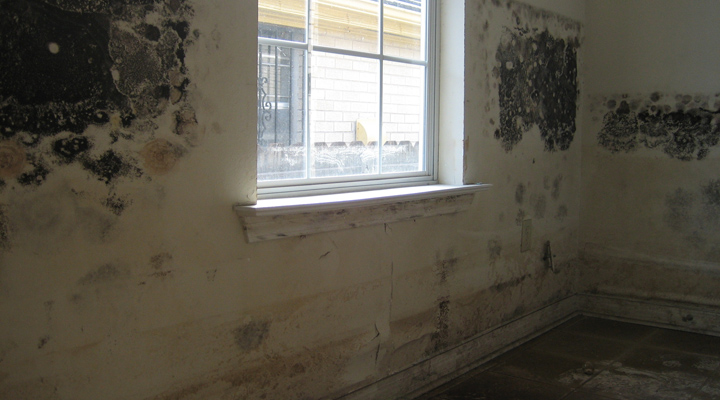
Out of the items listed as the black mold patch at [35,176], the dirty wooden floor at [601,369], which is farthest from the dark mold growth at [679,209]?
the black mold patch at [35,176]

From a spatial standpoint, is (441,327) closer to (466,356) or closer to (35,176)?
(466,356)

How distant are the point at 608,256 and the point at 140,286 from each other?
127 inches

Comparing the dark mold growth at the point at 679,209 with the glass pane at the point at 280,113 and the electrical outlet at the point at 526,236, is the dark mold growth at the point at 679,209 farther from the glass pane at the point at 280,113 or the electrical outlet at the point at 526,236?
the glass pane at the point at 280,113

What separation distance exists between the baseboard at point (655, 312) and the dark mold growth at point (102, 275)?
3.27 meters

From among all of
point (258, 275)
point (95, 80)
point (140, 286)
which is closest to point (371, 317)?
point (258, 275)

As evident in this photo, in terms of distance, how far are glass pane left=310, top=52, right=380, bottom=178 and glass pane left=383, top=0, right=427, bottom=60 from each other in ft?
0.51

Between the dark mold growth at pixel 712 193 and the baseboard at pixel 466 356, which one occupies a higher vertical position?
the dark mold growth at pixel 712 193

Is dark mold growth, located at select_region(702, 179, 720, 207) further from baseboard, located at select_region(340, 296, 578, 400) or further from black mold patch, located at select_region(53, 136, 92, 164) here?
black mold patch, located at select_region(53, 136, 92, 164)

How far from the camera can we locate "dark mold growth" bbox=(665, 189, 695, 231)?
393 cm

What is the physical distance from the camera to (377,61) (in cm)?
276

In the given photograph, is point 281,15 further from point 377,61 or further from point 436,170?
point 436,170

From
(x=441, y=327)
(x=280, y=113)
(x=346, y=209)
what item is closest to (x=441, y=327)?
(x=441, y=327)

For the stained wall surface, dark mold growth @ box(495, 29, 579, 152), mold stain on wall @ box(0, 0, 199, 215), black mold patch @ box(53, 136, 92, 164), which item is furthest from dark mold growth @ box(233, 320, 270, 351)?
dark mold growth @ box(495, 29, 579, 152)

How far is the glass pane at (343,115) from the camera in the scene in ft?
8.24
